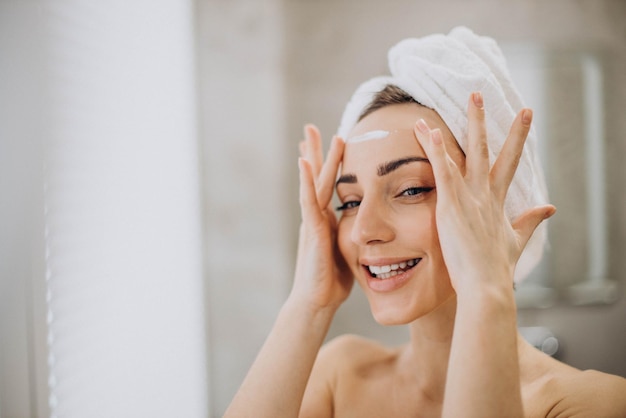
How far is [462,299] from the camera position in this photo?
0.59 m

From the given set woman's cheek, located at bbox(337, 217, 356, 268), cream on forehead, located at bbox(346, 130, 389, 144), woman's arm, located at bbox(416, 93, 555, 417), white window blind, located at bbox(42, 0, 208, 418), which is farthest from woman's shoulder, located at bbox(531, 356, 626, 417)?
white window blind, located at bbox(42, 0, 208, 418)

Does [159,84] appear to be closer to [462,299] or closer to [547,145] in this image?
[462,299]

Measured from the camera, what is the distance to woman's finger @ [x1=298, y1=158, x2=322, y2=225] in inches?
32.2

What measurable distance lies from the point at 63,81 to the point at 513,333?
0.71m

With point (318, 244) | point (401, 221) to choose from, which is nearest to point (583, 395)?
point (401, 221)

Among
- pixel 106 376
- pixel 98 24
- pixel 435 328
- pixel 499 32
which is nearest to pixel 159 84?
pixel 98 24

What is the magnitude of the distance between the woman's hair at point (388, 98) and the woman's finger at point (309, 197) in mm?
139

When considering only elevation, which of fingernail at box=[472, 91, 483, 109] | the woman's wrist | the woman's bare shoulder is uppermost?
fingernail at box=[472, 91, 483, 109]

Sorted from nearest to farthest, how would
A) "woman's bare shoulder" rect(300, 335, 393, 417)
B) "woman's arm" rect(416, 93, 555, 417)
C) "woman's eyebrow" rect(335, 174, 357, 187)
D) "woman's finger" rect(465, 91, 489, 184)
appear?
"woman's arm" rect(416, 93, 555, 417) → "woman's finger" rect(465, 91, 489, 184) → "woman's eyebrow" rect(335, 174, 357, 187) → "woman's bare shoulder" rect(300, 335, 393, 417)

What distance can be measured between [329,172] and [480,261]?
1.07 feet

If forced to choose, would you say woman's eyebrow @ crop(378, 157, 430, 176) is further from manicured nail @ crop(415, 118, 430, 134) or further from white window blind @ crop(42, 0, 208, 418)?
white window blind @ crop(42, 0, 208, 418)

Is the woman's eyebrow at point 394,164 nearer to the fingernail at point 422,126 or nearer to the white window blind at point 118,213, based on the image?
the fingernail at point 422,126

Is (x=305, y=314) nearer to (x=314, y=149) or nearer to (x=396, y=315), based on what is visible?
(x=396, y=315)

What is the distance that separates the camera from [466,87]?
2.34 ft
